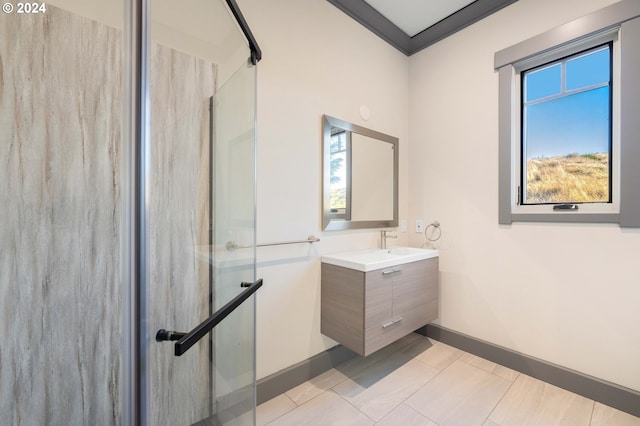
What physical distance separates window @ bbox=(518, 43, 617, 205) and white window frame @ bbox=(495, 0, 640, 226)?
0.05 m

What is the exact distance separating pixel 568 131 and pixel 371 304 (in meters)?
1.74

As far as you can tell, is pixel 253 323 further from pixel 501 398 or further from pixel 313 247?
pixel 501 398

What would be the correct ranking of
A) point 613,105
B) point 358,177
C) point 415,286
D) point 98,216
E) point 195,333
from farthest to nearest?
1. point 358,177
2. point 415,286
3. point 613,105
4. point 98,216
5. point 195,333

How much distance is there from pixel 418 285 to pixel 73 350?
193 centimetres

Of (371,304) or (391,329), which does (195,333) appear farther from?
(391,329)

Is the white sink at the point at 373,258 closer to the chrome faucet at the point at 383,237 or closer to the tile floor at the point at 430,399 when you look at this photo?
the chrome faucet at the point at 383,237

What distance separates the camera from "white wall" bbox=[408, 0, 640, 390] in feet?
4.86

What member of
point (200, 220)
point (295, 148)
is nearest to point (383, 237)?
point (295, 148)

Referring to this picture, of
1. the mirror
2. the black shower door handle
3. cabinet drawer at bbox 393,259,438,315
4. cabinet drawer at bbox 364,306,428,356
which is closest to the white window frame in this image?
cabinet drawer at bbox 393,259,438,315

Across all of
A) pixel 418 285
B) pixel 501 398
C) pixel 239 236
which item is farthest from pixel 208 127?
pixel 501 398

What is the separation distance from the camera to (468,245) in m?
2.07

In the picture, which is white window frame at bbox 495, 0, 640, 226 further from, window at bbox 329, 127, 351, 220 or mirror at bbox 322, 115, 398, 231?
window at bbox 329, 127, 351, 220

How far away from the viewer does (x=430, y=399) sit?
1.52 metres

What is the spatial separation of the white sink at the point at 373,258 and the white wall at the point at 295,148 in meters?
0.09
